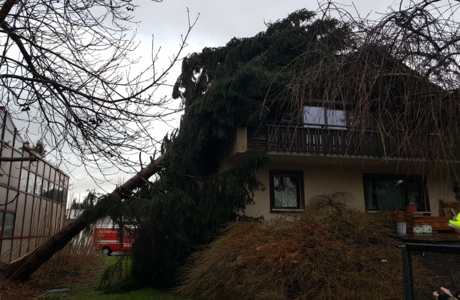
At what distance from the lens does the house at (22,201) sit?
40.5 feet

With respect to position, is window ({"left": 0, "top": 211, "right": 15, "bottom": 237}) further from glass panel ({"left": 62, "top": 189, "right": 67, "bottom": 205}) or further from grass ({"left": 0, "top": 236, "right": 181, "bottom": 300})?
A: glass panel ({"left": 62, "top": 189, "right": 67, "bottom": 205})

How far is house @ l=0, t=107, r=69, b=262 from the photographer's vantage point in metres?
12.4

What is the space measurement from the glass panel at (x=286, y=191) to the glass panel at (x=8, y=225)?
8672 millimetres

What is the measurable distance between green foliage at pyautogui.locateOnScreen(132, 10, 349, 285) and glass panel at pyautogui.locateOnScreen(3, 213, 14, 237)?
458cm

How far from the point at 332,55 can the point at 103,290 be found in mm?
9162

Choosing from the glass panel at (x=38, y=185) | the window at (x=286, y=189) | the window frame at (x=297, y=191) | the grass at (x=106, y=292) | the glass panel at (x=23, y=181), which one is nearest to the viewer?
the grass at (x=106, y=292)

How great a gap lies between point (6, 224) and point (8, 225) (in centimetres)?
19

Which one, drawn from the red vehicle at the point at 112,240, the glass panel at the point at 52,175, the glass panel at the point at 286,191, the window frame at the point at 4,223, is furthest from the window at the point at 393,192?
the glass panel at the point at 52,175

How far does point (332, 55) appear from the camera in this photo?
580cm

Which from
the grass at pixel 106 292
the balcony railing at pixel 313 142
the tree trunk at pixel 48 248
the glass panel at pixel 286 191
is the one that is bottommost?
the grass at pixel 106 292

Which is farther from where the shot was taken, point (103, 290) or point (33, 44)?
point (103, 290)

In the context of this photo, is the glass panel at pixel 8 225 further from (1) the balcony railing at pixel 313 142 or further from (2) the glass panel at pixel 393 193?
(2) the glass panel at pixel 393 193

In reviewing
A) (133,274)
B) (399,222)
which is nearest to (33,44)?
(133,274)

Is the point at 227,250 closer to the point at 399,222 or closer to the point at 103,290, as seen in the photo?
the point at 103,290
